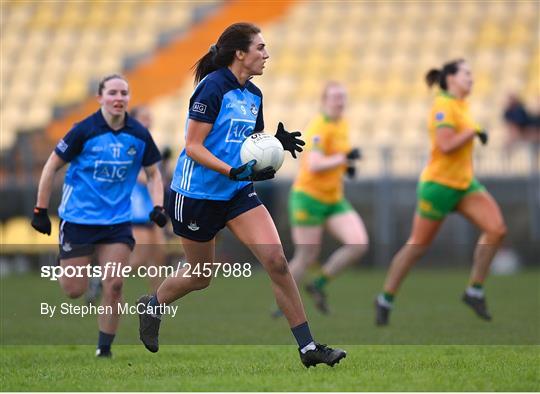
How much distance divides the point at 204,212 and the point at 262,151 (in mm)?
611

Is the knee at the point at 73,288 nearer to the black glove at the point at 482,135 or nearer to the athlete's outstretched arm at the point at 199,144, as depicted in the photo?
the athlete's outstretched arm at the point at 199,144

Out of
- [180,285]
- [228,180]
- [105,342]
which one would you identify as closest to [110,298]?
[105,342]

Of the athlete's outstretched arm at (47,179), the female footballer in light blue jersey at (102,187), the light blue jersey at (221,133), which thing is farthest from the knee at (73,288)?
the light blue jersey at (221,133)

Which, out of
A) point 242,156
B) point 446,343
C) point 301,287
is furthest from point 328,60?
point 242,156

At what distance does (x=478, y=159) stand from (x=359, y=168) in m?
2.03

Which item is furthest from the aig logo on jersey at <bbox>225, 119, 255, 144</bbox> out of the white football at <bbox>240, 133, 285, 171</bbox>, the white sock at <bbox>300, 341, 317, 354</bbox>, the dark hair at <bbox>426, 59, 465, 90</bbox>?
the dark hair at <bbox>426, 59, 465, 90</bbox>

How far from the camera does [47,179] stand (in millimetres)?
8656

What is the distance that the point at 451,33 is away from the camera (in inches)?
A: 1022

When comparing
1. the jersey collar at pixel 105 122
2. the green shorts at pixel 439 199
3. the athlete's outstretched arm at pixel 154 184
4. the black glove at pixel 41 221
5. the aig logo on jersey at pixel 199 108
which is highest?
the aig logo on jersey at pixel 199 108

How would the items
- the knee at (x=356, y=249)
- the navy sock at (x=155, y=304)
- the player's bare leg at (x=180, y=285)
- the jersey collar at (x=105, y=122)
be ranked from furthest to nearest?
the knee at (x=356, y=249), the jersey collar at (x=105, y=122), the navy sock at (x=155, y=304), the player's bare leg at (x=180, y=285)

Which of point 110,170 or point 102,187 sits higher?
point 110,170

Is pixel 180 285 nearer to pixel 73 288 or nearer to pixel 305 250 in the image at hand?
pixel 73 288

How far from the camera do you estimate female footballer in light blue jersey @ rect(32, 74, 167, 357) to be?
8.78 meters

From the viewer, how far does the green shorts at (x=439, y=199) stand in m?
11.2
